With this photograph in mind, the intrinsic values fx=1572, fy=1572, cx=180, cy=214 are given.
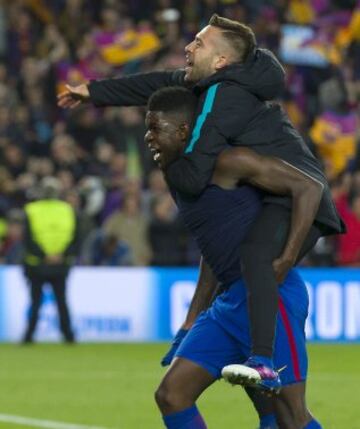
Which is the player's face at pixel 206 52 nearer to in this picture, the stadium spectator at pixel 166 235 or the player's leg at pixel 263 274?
the player's leg at pixel 263 274

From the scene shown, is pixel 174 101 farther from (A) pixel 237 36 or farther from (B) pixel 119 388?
(B) pixel 119 388

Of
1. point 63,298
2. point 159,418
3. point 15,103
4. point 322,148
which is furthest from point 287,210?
point 15,103

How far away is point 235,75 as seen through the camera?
6949mm

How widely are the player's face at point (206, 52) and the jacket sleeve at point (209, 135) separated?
0.41 ft

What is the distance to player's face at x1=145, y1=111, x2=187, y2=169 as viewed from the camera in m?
6.89

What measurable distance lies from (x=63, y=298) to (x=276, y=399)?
33.5 ft

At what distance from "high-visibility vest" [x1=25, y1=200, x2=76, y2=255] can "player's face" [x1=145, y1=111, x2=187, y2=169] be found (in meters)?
10.0

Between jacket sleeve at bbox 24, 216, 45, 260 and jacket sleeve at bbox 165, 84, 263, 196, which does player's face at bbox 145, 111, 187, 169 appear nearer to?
jacket sleeve at bbox 165, 84, 263, 196

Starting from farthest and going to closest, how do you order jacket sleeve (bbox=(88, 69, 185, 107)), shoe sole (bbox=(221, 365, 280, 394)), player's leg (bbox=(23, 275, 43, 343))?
player's leg (bbox=(23, 275, 43, 343)), jacket sleeve (bbox=(88, 69, 185, 107)), shoe sole (bbox=(221, 365, 280, 394))

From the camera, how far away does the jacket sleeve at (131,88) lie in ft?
24.6

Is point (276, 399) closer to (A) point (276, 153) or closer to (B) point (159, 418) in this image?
(A) point (276, 153)

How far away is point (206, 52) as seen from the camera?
702 centimetres

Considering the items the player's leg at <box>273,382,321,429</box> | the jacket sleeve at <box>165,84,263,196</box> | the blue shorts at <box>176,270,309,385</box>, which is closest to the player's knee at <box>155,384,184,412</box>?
the blue shorts at <box>176,270,309,385</box>

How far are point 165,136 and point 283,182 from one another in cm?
55
